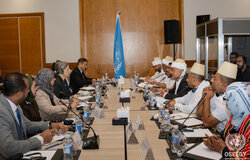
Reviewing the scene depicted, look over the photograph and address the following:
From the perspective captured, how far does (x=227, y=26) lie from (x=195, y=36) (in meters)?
2.34

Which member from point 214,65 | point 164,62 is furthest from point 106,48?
point 214,65

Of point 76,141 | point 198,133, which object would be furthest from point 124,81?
point 76,141

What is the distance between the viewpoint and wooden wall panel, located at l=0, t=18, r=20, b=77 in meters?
7.70

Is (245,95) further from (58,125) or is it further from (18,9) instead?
(18,9)

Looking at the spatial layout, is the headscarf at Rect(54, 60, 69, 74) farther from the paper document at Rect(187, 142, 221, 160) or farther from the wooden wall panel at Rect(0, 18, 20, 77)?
the wooden wall panel at Rect(0, 18, 20, 77)

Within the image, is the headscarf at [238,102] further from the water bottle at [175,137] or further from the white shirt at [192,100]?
the white shirt at [192,100]

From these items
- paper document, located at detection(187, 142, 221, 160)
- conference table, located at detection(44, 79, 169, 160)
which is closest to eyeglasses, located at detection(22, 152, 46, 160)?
conference table, located at detection(44, 79, 169, 160)

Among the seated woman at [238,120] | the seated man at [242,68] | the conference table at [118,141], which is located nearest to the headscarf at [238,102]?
the seated woman at [238,120]

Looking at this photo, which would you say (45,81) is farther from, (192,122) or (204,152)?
(204,152)

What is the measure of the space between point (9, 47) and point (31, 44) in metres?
0.69

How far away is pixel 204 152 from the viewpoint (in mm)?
1644

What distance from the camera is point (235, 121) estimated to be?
62.6 inches

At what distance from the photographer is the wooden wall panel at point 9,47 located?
770 cm

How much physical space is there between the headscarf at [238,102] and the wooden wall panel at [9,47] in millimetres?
7270
